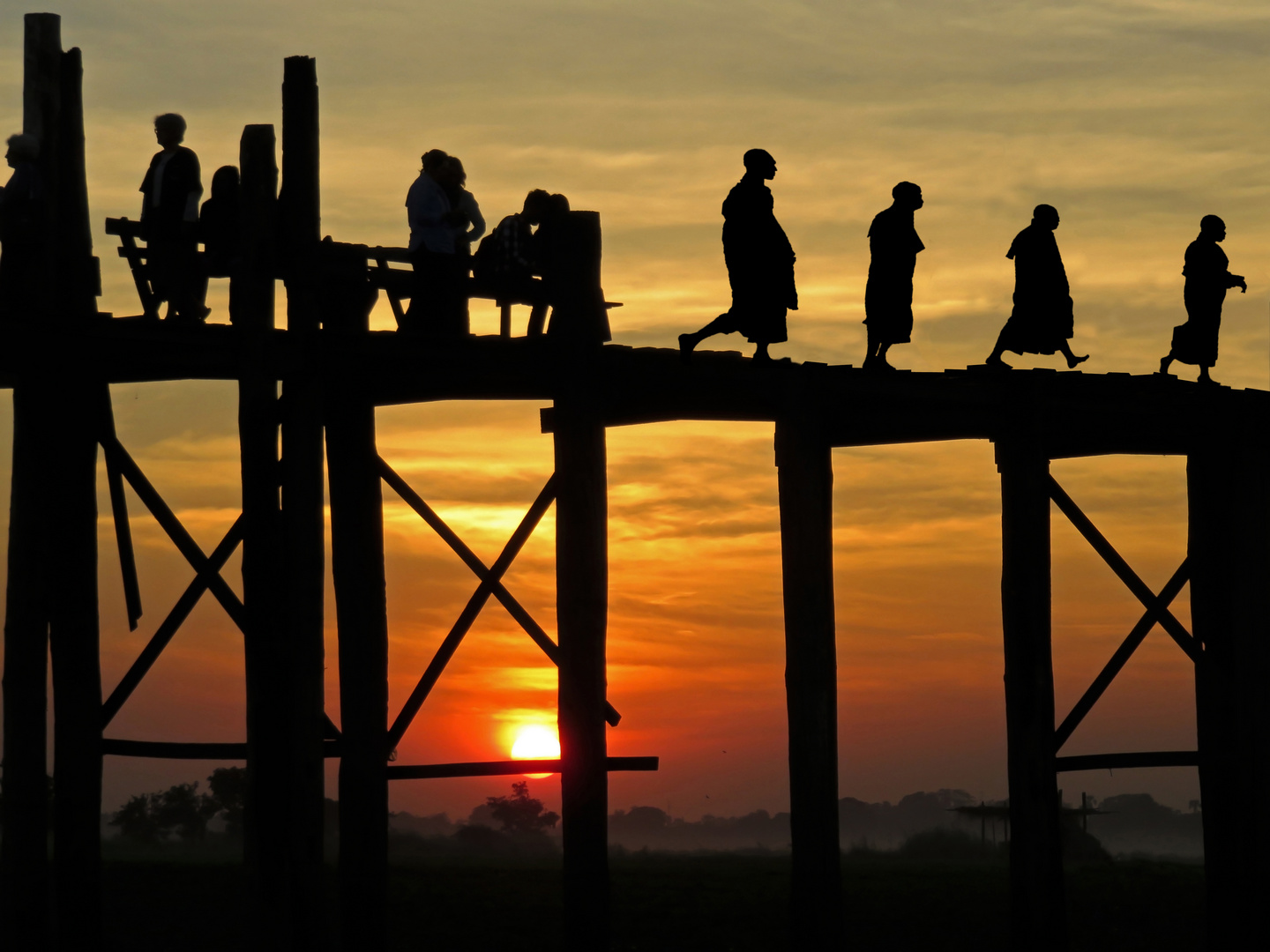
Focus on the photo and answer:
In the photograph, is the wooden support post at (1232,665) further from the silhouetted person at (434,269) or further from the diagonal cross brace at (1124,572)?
the silhouetted person at (434,269)

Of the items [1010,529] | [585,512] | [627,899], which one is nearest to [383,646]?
[585,512]

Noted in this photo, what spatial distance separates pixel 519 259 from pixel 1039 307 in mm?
3776

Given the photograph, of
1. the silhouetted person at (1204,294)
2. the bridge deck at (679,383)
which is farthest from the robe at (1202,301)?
the bridge deck at (679,383)

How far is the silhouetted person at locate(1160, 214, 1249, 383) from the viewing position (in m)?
13.2

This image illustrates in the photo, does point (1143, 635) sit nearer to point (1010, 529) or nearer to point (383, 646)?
point (1010, 529)

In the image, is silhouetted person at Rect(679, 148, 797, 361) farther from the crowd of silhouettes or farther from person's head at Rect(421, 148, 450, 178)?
person's head at Rect(421, 148, 450, 178)

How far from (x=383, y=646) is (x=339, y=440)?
1.32 metres

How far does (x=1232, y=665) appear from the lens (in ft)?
40.2

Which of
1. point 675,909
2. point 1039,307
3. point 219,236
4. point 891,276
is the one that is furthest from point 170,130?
point 675,909

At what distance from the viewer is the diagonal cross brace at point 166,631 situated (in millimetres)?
10094

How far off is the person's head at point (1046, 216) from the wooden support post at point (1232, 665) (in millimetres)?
1780

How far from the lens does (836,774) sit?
10.3m

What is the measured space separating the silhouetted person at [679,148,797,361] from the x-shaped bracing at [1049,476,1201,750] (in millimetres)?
2089

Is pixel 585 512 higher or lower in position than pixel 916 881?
higher
